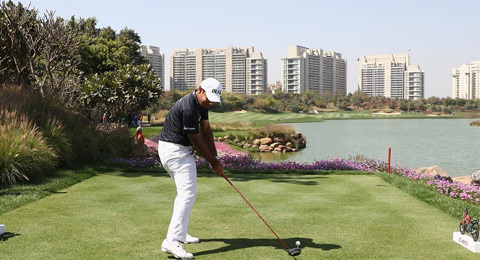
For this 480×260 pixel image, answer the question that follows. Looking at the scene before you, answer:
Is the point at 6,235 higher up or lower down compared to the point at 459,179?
higher up

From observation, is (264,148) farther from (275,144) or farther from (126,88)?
(126,88)

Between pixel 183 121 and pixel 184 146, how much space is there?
354mm

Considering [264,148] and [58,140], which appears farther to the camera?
[264,148]

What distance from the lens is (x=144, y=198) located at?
A: 9.20m

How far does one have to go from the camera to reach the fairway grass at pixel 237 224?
5586 mm

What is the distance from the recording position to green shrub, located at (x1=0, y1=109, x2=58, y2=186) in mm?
10695

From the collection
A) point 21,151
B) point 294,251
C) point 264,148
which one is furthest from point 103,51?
point 294,251

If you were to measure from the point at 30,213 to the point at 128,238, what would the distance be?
2.55 metres

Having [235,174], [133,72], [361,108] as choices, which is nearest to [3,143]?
[235,174]

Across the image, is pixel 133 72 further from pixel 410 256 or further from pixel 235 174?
pixel 410 256

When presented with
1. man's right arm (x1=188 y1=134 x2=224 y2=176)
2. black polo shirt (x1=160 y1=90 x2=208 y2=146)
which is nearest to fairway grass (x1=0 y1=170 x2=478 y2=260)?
man's right arm (x1=188 y1=134 x2=224 y2=176)

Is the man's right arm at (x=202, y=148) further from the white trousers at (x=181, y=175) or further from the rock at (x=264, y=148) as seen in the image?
the rock at (x=264, y=148)

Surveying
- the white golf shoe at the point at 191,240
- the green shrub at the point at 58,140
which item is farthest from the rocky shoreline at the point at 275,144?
the white golf shoe at the point at 191,240

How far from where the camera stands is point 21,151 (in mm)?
11070
